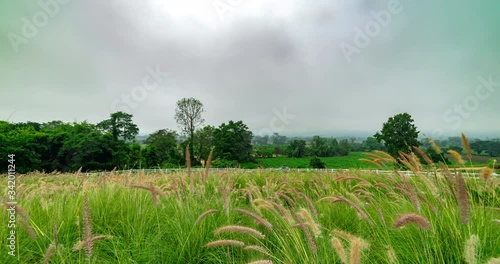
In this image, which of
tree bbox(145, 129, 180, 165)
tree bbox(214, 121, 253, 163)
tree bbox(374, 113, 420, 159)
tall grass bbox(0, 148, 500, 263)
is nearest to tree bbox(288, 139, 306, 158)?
tree bbox(214, 121, 253, 163)

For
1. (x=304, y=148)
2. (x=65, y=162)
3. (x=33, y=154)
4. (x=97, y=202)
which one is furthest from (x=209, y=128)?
(x=97, y=202)

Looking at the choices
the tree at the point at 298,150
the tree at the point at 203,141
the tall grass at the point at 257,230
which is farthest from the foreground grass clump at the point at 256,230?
the tree at the point at 298,150

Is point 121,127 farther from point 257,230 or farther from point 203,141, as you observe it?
point 257,230

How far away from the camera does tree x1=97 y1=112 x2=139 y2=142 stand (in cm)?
5534

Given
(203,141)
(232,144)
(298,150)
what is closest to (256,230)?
(203,141)

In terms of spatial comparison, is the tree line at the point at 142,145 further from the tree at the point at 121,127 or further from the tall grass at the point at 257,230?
the tall grass at the point at 257,230

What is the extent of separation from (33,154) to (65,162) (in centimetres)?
559

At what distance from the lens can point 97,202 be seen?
13.9ft

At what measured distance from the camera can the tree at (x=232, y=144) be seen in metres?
58.2

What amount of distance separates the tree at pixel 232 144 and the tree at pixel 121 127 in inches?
672

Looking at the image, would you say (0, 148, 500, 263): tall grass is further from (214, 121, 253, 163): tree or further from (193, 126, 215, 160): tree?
(214, 121, 253, 163): tree

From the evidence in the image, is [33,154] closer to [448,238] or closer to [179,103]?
[179,103]

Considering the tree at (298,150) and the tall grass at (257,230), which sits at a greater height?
the tree at (298,150)

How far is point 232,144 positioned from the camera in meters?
59.7
